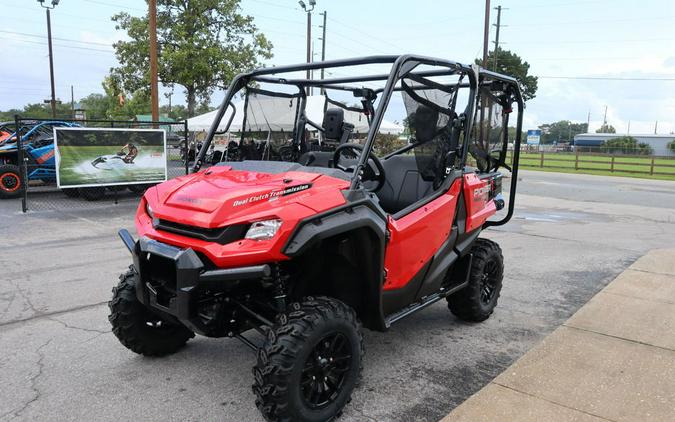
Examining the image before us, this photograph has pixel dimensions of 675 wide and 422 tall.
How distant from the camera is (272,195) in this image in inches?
114

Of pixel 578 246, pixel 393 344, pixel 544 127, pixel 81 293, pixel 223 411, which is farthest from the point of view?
pixel 544 127

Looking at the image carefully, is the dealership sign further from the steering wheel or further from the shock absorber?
the shock absorber

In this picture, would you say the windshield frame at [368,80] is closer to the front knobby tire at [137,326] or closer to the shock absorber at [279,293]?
the shock absorber at [279,293]

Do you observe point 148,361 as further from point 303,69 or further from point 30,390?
point 303,69

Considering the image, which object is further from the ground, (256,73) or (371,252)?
(256,73)

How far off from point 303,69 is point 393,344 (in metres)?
2.25

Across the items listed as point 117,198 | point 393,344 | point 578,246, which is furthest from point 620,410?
point 117,198

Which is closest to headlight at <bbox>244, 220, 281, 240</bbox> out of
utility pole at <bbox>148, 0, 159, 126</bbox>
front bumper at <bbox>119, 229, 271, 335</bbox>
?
front bumper at <bbox>119, 229, 271, 335</bbox>

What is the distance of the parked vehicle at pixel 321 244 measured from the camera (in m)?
2.72

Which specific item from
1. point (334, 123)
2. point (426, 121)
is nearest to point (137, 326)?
Result: point (334, 123)

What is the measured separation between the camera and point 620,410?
10.4 ft

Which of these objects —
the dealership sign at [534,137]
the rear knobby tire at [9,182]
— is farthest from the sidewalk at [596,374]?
the dealership sign at [534,137]

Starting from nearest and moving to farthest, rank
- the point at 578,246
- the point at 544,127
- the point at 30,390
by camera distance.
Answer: the point at 30,390, the point at 578,246, the point at 544,127

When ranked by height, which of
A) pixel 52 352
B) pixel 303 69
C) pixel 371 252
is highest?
pixel 303 69
